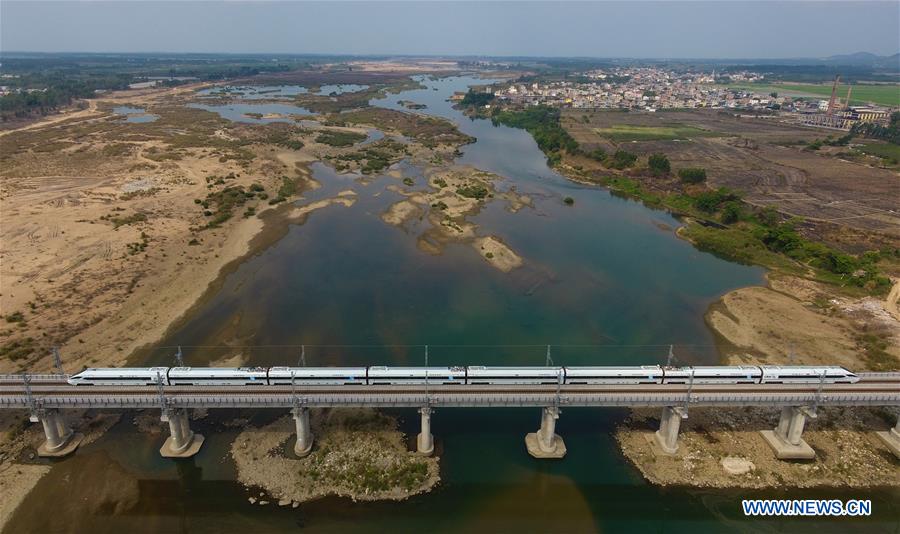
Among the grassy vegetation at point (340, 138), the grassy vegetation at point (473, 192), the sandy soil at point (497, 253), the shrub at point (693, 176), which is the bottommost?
the sandy soil at point (497, 253)

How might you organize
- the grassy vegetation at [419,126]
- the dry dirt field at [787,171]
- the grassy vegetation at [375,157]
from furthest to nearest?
1. the grassy vegetation at [419,126]
2. the grassy vegetation at [375,157]
3. the dry dirt field at [787,171]

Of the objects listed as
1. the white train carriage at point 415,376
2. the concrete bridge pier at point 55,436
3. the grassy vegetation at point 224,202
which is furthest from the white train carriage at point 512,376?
the grassy vegetation at point 224,202

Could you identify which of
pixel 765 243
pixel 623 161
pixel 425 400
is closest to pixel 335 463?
pixel 425 400

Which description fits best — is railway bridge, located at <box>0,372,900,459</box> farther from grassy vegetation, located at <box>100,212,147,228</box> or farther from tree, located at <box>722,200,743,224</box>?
tree, located at <box>722,200,743,224</box>

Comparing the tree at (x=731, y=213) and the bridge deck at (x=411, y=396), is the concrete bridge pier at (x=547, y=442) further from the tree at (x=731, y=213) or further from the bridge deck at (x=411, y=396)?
the tree at (x=731, y=213)

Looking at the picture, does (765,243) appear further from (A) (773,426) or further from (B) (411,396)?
(B) (411,396)

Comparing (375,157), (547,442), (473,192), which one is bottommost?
(547,442)

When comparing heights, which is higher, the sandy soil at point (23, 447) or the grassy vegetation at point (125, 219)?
the grassy vegetation at point (125, 219)
